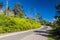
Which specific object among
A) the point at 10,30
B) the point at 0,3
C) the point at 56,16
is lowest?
the point at 10,30

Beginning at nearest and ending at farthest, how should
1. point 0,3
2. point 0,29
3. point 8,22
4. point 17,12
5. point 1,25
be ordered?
point 0,29, point 1,25, point 8,22, point 0,3, point 17,12

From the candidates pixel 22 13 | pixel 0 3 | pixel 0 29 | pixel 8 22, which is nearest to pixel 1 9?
pixel 0 3

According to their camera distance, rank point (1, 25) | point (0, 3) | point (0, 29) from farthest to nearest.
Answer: point (0, 3) → point (1, 25) → point (0, 29)

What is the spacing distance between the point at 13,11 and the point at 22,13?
4.89m

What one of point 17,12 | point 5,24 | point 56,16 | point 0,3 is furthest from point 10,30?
point 17,12

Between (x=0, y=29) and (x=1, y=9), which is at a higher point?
(x=1, y=9)

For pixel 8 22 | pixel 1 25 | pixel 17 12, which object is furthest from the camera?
pixel 17 12

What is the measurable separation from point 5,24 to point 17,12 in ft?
168

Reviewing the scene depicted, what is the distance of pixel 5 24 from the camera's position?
36.1 m

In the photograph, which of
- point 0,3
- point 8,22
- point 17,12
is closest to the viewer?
point 8,22

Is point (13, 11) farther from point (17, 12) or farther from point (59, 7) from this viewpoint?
point (59, 7)

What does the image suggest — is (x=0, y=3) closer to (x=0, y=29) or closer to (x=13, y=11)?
(x=13, y=11)

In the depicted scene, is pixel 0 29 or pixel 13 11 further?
pixel 13 11

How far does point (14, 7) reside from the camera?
8775cm
